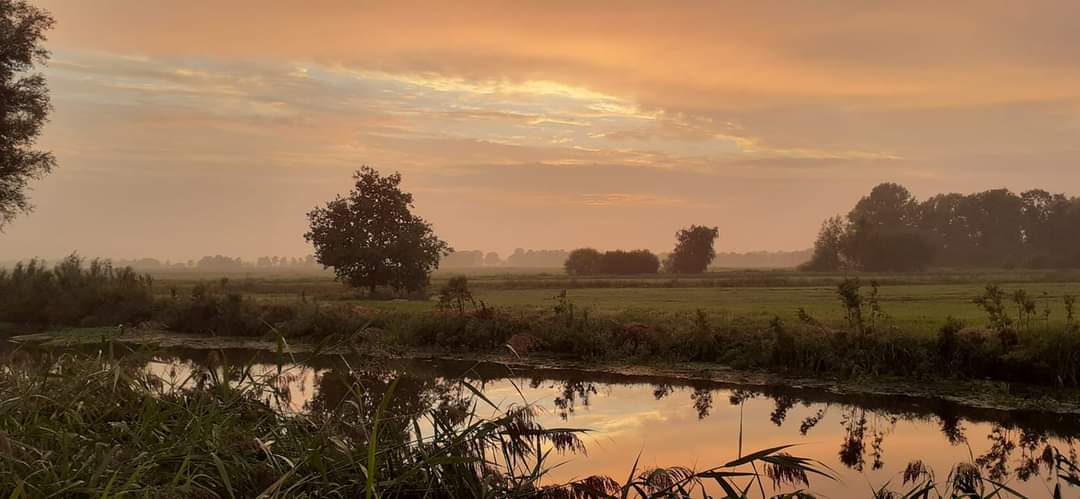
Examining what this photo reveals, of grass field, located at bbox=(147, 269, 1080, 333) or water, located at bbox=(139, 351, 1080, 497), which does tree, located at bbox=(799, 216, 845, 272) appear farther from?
water, located at bbox=(139, 351, 1080, 497)

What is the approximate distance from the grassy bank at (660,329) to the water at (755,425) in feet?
6.36

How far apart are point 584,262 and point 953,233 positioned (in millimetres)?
61712

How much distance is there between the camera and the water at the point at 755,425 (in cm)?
1084

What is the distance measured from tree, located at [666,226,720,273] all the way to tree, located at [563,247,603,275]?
31.9 ft

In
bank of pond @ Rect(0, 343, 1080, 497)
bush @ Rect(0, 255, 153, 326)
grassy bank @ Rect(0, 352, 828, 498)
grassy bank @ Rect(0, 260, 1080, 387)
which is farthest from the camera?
bush @ Rect(0, 255, 153, 326)

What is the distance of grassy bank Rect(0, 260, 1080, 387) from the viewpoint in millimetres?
17688

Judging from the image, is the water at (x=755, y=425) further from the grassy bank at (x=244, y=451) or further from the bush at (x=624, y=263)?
the bush at (x=624, y=263)

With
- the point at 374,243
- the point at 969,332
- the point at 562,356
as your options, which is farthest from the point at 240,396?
the point at 374,243

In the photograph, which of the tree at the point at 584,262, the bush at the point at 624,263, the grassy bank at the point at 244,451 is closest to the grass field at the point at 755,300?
the grassy bank at the point at 244,451

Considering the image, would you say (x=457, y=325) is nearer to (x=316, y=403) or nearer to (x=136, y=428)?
(x=316, y=403)

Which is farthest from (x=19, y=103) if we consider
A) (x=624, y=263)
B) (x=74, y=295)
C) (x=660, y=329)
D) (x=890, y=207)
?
(x=890, y=207)

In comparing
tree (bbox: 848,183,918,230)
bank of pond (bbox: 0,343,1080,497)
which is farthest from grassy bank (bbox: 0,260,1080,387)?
tree (bbox: 848,183,918,230)

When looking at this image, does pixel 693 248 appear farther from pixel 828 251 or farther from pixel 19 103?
pixel 19 103

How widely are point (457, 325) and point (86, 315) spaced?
18.0 m
